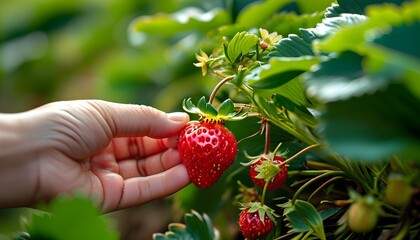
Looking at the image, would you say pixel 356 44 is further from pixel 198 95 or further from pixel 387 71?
pixel 198 95

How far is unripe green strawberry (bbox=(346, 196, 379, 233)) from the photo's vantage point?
568 millimetres

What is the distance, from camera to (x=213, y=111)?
77 cm

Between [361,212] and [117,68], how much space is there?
169 centimetres

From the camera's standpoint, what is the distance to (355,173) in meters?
0.73

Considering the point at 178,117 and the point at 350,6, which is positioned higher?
the point at 350,6

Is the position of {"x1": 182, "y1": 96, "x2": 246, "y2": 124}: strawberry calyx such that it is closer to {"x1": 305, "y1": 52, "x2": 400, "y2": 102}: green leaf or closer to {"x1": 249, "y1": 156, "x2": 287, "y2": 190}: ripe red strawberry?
{"x1": 249, "y1": 156, "x2": 287, "y2": 190}: ripe red strawberry

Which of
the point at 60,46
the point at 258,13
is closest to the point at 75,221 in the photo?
the point at 258,13

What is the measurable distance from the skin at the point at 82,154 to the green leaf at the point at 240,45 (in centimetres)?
15

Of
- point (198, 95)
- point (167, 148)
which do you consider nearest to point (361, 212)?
point (167, 148)

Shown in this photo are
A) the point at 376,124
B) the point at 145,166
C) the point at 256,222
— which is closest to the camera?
the point at 376,124

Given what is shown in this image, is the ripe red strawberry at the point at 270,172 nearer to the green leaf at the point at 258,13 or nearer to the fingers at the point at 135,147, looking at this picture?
the fingers at the point at 135,147

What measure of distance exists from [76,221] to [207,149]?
0.21 metres

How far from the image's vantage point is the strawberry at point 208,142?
767 mm

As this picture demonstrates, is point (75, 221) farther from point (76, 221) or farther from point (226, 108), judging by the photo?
point (226, 108)
